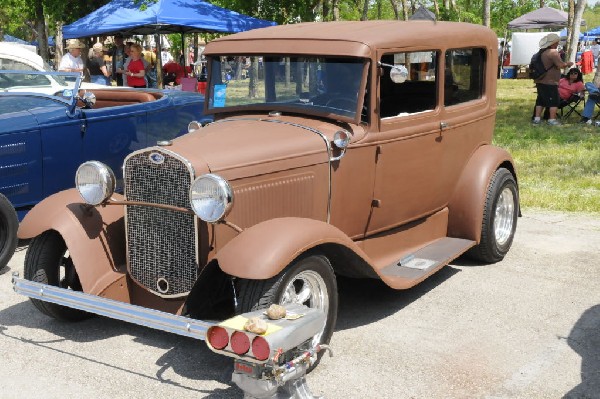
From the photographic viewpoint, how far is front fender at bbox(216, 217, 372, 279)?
11.9 feet

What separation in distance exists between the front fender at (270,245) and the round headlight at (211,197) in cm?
18

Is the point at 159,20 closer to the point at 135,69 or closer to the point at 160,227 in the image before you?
the point at 135,69

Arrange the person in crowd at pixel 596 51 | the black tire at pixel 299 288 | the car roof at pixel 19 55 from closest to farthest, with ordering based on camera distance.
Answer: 1. the black tire at pixel 299 288
2. the car roof at pixel 19 55
3. the person in crowd at pixel 596 51

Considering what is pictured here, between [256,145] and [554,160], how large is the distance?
714 centimetres

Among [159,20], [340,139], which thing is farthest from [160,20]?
[340,139]

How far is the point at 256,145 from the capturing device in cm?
428

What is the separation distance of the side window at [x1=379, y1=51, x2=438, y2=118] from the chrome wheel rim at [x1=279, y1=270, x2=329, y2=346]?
1.32m

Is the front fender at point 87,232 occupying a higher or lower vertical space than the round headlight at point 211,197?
lower

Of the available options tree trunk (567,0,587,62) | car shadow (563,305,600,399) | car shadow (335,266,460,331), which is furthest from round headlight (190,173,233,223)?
tree trunk (567,0,587,62)

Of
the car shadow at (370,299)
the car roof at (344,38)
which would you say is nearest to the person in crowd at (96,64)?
the car roof at (344,38)

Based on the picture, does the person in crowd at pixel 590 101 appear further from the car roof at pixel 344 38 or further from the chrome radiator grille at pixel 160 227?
the chrome radiator grille at pixel 160 227

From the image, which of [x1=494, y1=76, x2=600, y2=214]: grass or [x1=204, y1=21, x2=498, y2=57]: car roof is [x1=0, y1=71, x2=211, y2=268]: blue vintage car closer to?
[x1=204, y1=21, x2=498, y2=57]: car roof

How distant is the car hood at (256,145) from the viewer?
4.07 m

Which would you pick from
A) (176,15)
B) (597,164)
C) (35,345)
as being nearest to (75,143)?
(35,345)
